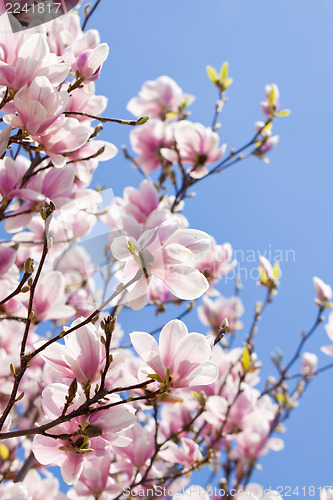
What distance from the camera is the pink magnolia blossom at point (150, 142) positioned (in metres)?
2.89

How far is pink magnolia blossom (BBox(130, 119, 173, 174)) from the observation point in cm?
289

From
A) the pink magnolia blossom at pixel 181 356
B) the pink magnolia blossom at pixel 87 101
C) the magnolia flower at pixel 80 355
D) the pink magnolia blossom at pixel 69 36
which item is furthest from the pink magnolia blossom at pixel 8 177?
the pink magnolia blossom at pixel 181 356

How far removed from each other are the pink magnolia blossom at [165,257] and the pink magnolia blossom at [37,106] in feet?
Answer: 1.44

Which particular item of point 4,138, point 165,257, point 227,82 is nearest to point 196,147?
point 227,82

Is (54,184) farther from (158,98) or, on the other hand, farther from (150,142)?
(158,98)

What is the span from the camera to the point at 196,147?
8.01 ft

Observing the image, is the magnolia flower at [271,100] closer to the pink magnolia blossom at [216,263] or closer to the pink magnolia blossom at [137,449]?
the pink magnolia blossom at [216,263]

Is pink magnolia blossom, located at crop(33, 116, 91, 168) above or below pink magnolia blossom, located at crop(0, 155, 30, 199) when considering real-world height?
above

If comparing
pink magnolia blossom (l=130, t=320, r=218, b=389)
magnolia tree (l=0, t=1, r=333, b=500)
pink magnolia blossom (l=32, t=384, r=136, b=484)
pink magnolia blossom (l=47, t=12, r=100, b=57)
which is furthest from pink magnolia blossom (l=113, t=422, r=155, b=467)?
pink magnolia blossom (l=47, t=12, r=100, b=57)

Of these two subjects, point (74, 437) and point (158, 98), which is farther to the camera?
point (158, 98)

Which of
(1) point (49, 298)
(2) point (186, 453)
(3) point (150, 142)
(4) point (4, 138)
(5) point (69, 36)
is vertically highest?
(5) point (69, 36)

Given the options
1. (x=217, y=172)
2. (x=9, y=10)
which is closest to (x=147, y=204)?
(x=217, y=172)

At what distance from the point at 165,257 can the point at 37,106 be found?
543 mm

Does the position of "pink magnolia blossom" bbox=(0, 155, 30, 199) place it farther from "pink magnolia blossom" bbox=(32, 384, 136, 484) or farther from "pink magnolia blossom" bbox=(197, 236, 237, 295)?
"pink magnolia blossom" bbox=(197, 236, 237, 295)
